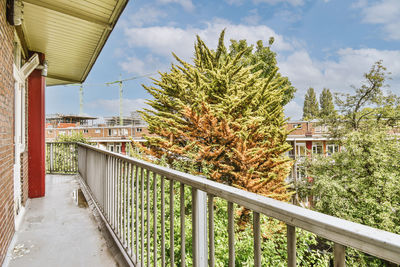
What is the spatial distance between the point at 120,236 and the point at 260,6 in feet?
336

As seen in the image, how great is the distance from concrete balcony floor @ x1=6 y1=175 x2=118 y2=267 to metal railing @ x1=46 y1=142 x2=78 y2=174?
358cm

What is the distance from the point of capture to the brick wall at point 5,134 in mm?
2130

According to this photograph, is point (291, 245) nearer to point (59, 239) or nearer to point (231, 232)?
point (231, 232)

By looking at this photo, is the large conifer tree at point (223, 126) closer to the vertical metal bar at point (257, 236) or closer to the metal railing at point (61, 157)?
the metal railing at point (61, 157)

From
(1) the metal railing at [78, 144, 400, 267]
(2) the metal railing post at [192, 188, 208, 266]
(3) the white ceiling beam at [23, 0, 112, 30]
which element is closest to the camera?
(1) the metal railing at [78, 144, 400, 267]

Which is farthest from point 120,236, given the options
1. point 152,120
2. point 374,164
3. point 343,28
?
point 343,28

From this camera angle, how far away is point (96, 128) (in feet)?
81.5

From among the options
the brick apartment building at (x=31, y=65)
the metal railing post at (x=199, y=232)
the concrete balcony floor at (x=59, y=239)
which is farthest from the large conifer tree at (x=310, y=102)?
the metal railing post at (x=199, y=232)

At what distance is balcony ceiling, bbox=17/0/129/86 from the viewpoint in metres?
2.67

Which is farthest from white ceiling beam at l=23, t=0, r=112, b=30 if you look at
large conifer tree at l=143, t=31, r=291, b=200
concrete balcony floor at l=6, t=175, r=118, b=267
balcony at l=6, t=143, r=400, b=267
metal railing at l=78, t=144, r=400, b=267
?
large conifer tree at l=143, t=31, r=291, b=200

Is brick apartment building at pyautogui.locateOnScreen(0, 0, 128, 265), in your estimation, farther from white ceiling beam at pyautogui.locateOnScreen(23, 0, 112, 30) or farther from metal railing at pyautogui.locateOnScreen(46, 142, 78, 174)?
metal railing at pyautogui.locateOnScreen(46, 142, 78, 174)

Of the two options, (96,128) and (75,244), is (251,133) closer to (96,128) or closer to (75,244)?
(75,244)

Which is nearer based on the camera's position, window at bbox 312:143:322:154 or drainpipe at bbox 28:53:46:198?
drainpipe at bbox 28:53:46:198

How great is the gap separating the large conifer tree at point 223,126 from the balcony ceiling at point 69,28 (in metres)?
3.95
